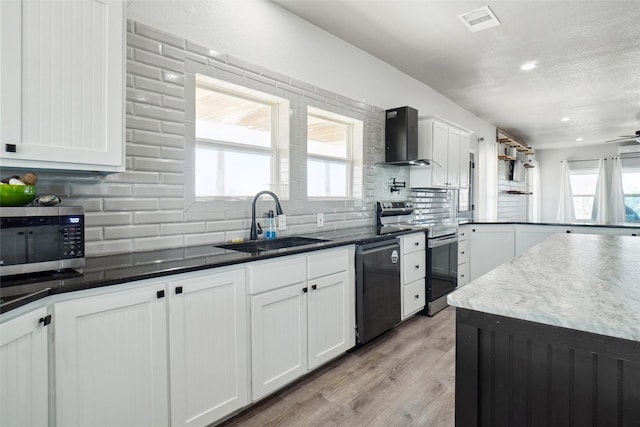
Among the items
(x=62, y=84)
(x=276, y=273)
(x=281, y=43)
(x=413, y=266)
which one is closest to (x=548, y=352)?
(x=276, y=273)

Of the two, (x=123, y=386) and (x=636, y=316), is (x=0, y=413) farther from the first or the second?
(x=636, y=316)

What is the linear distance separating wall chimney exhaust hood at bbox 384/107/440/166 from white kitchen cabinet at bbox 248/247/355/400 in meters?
1.64

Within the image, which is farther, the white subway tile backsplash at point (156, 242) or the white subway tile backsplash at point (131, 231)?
the white subway tile backsplash at point (156, 242)

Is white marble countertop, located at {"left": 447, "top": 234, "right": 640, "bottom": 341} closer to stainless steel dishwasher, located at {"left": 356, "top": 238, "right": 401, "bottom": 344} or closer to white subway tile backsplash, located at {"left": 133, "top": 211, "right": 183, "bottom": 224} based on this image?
stainless steel dishwasher, located at {"left": 356, "top": 238, "right": 401, "bottom": 344}

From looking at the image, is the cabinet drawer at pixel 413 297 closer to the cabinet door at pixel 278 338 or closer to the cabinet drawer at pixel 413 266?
the cabinet drawer at pixel 413 266

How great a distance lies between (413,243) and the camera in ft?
11.3

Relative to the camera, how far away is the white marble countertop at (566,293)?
0.88 meters

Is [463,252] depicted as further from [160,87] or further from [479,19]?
[160,87]

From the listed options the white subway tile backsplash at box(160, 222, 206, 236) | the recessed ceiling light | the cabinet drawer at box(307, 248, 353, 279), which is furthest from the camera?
the recessed ceiling light

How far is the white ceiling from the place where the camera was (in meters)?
2.80

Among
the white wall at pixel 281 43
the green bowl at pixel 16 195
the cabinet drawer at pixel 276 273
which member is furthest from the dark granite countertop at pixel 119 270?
the white wall at pixel 281 43

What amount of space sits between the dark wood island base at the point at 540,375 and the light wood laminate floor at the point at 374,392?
1040 mm

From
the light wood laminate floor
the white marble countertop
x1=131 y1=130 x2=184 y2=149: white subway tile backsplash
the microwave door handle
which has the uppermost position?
x1=131 y1=130 x2=184 y2=149: white subway tile backsplash

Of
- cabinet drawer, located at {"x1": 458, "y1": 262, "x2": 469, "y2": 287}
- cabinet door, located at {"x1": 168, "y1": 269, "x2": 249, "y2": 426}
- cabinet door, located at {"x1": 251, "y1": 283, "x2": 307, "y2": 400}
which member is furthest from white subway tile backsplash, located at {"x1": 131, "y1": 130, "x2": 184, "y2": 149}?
cabinet drawer, located at {"x1": 458, "y1": 262, "x2": 469, "y2": 287}
